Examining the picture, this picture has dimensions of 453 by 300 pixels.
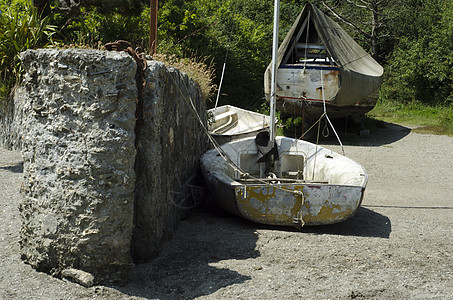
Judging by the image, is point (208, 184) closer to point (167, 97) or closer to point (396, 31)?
point (167, 97)

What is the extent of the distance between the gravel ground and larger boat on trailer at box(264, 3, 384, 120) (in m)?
5.27

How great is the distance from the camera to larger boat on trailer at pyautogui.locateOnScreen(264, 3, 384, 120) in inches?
510

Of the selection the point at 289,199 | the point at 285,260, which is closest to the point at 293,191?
the point at 289,199

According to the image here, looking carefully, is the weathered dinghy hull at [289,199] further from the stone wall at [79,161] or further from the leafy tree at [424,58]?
the leafy tree at [424,58]

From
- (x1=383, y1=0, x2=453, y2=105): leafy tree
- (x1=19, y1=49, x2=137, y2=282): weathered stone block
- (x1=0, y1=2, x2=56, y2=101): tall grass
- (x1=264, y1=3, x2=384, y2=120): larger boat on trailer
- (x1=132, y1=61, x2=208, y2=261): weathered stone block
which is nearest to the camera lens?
(x1=19, y1=49, x2=137, y2=282): weathered stone block

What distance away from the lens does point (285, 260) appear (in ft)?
17.4

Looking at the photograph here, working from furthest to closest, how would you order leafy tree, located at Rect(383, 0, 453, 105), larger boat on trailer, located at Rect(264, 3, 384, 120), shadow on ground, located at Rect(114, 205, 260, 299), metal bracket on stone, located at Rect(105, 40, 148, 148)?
1. leafy tree, located at Rect(383, 0, 453, 105)
2. larger boat on trailer, located at Rect(264, 3, 384, 120)
3. metal bracket on stone, located at Rect(105, 40, 148, 148)
4. shadow on ground, located at Rect(114, 205, 260, 299)

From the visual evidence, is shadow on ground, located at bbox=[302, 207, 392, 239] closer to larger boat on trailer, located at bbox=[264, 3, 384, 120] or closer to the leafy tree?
larger boat on trailer, located at bbox=[264, 3, 384, 120]

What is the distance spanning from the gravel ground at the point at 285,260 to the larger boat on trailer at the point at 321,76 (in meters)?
5.27

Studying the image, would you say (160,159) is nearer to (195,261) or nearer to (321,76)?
(195,261)

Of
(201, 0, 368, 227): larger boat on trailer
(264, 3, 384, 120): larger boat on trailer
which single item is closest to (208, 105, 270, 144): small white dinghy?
(264, 3, 384, 120): larger boat on trailer

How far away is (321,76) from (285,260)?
27.1ft

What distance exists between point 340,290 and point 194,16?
13518 millimetres

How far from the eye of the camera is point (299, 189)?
6.24 meters
